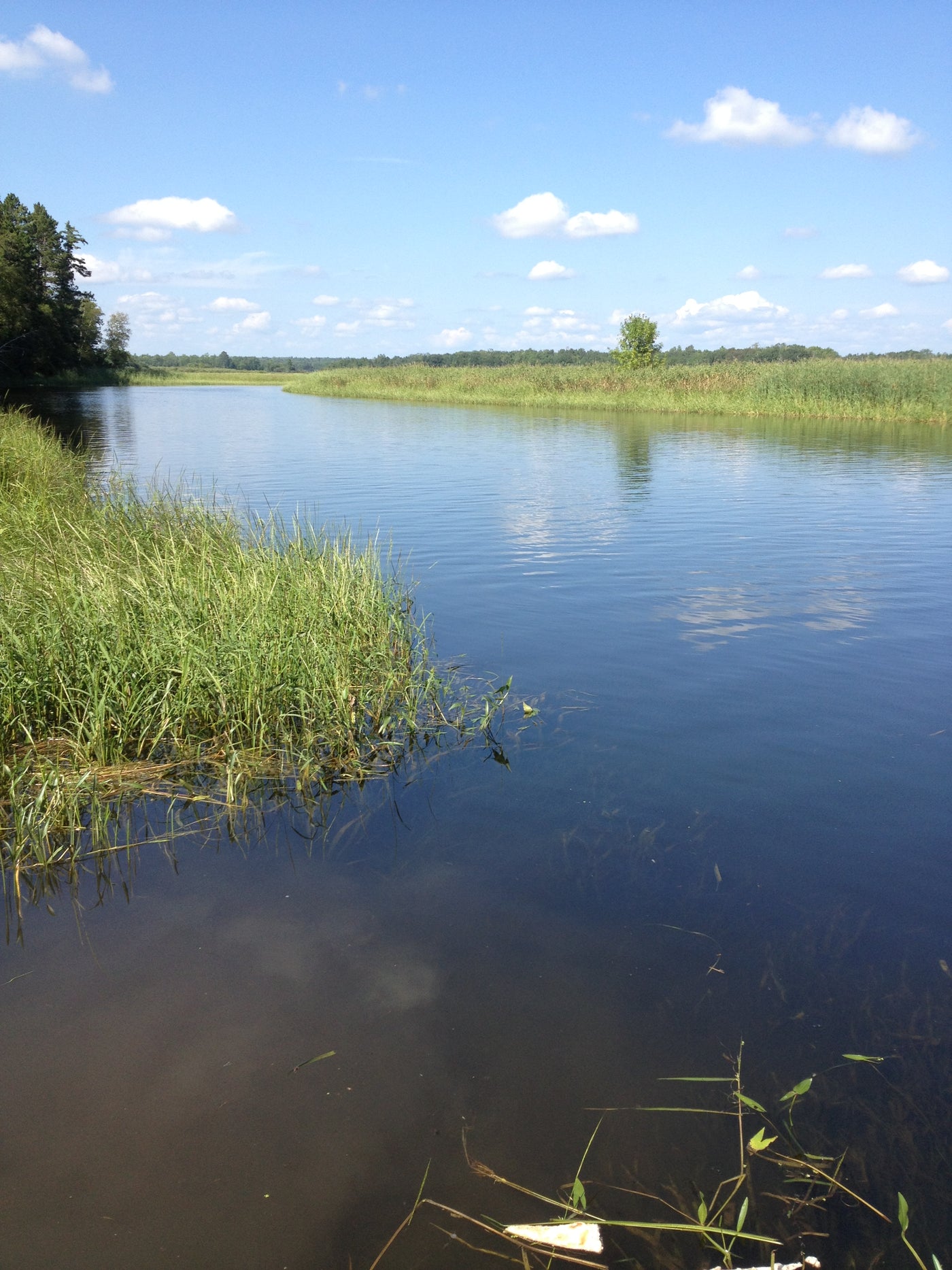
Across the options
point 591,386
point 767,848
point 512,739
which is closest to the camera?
point 767,848

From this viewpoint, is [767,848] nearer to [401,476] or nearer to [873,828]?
[873,828]

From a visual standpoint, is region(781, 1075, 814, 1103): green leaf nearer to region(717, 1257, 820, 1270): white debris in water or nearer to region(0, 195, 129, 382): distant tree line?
region(717, 1257, 820, 1270): white debris in water

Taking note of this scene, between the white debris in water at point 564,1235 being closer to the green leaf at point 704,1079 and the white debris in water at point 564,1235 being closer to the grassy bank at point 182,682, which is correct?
the green leaf at point 704,1079

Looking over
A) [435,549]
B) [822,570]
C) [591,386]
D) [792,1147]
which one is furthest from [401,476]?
[591,386]

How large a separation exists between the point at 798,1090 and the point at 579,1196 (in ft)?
2.84

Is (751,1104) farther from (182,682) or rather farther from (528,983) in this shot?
(182,682)

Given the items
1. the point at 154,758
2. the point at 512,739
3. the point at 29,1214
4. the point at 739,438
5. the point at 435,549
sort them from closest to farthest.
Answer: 1. the point at 29,1214
2. the point at 154,758
3. the point at 512,739
4. the point at 435,549
5. the point at 739,438

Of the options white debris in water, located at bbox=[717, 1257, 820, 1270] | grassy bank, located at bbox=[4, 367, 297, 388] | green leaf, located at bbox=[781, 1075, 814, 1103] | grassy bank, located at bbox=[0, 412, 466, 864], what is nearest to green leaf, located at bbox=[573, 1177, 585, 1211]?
white debris in water, located at bbox=[717, 1257, 820, 1270]

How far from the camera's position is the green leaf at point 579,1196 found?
2.63 m

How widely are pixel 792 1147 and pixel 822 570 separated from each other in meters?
9.17

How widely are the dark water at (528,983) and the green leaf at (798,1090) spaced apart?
5 cm

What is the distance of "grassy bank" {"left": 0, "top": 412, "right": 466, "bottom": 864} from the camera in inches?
201

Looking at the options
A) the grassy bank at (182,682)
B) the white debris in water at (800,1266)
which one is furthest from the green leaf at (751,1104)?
the grassy bank at (182,682)

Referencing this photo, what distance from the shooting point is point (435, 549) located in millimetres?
12109
